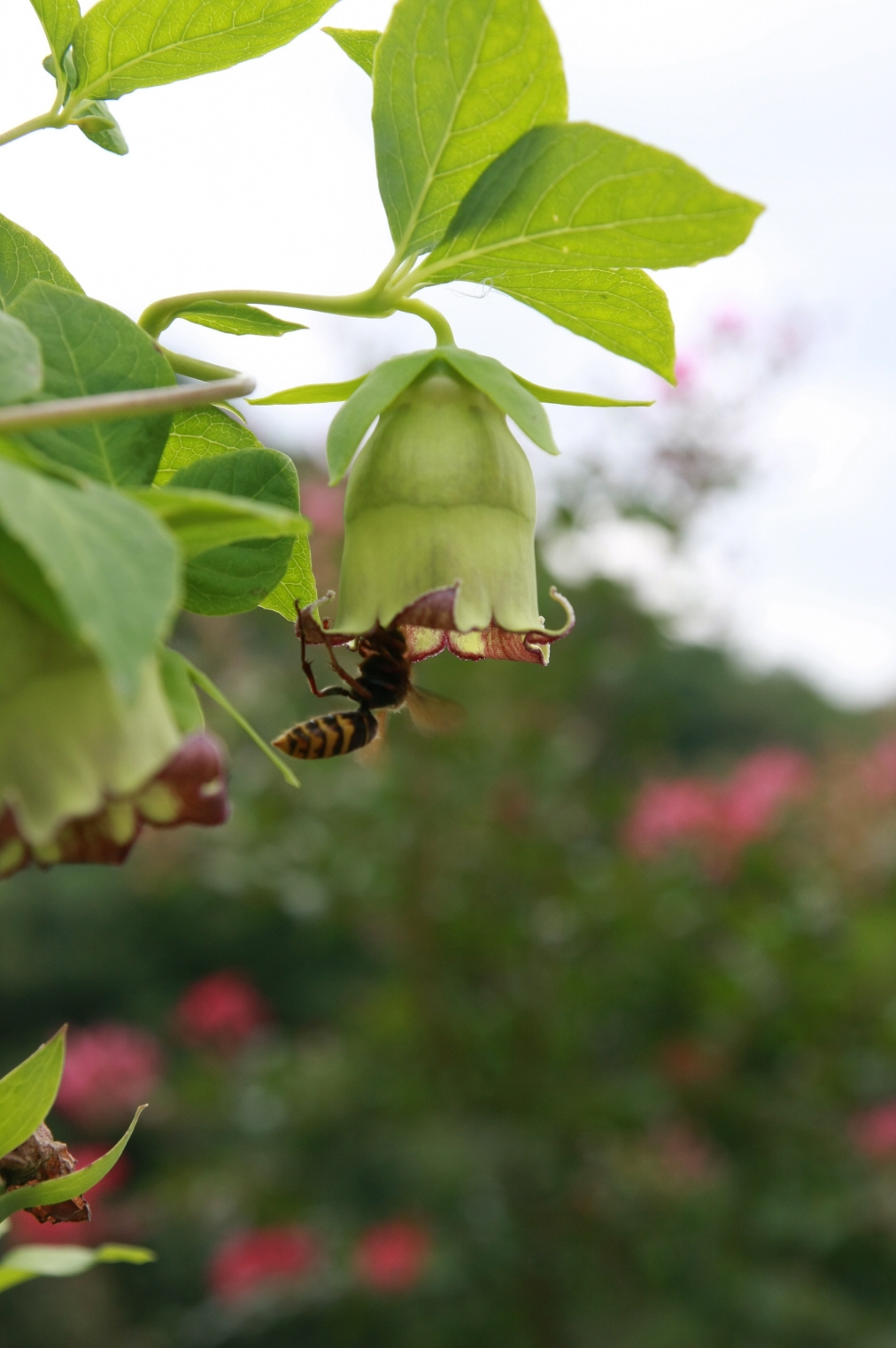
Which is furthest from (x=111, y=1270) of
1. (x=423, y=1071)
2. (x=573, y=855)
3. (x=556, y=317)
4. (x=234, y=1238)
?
(x=556, y=317)

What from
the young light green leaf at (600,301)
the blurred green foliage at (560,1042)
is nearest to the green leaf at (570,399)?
the young light green leaf at (600,301)

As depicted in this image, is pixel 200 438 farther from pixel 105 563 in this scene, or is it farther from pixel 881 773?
pixel 881 773

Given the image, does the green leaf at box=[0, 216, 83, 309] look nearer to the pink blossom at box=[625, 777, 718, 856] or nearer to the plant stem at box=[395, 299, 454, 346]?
the plant stem at box=[395, 299, 454, 346]

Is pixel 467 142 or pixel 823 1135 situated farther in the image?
pixel 823 1135

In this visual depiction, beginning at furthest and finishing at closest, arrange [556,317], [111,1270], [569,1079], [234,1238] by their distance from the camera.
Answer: [111,1270]
[234,1238]
[569,1079]
[556,317]

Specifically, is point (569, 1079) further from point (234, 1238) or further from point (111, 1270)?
point (111, 1270)

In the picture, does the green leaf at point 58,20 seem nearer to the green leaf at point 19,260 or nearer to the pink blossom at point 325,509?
the green leaf at point 19,260
